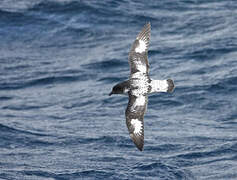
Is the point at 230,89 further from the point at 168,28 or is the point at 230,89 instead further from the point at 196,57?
the point at 168,28

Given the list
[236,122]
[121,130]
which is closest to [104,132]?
[121,130]

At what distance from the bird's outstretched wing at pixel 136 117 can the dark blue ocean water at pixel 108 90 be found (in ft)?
9.68

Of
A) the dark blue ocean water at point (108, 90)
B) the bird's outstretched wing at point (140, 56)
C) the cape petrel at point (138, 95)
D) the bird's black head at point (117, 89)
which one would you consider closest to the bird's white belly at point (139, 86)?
the cape petrel at point (138, 95)

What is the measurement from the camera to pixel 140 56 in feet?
45.4

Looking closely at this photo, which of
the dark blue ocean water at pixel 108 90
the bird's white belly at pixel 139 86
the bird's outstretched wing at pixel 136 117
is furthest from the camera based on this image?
the dark blue ocean water at pixel 108 90

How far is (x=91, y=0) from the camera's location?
2531 cm

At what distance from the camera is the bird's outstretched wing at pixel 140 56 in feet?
44.9

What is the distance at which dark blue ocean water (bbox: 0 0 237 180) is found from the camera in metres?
16.4

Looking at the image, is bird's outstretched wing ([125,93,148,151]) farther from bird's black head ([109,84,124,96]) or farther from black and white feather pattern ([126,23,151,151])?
bird's black head ([109,84,124,96])

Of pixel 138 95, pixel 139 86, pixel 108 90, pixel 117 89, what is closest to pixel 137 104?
pixel 138 95

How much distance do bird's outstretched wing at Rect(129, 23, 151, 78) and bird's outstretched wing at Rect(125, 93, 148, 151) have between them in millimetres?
764

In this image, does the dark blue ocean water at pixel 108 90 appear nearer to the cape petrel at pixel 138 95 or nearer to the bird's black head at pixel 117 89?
the cape petrel at pixel 138 95

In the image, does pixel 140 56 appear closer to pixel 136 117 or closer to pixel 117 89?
pixel 117 89

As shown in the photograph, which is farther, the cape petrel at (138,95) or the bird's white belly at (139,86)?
the bird's white belly at (139,86)
